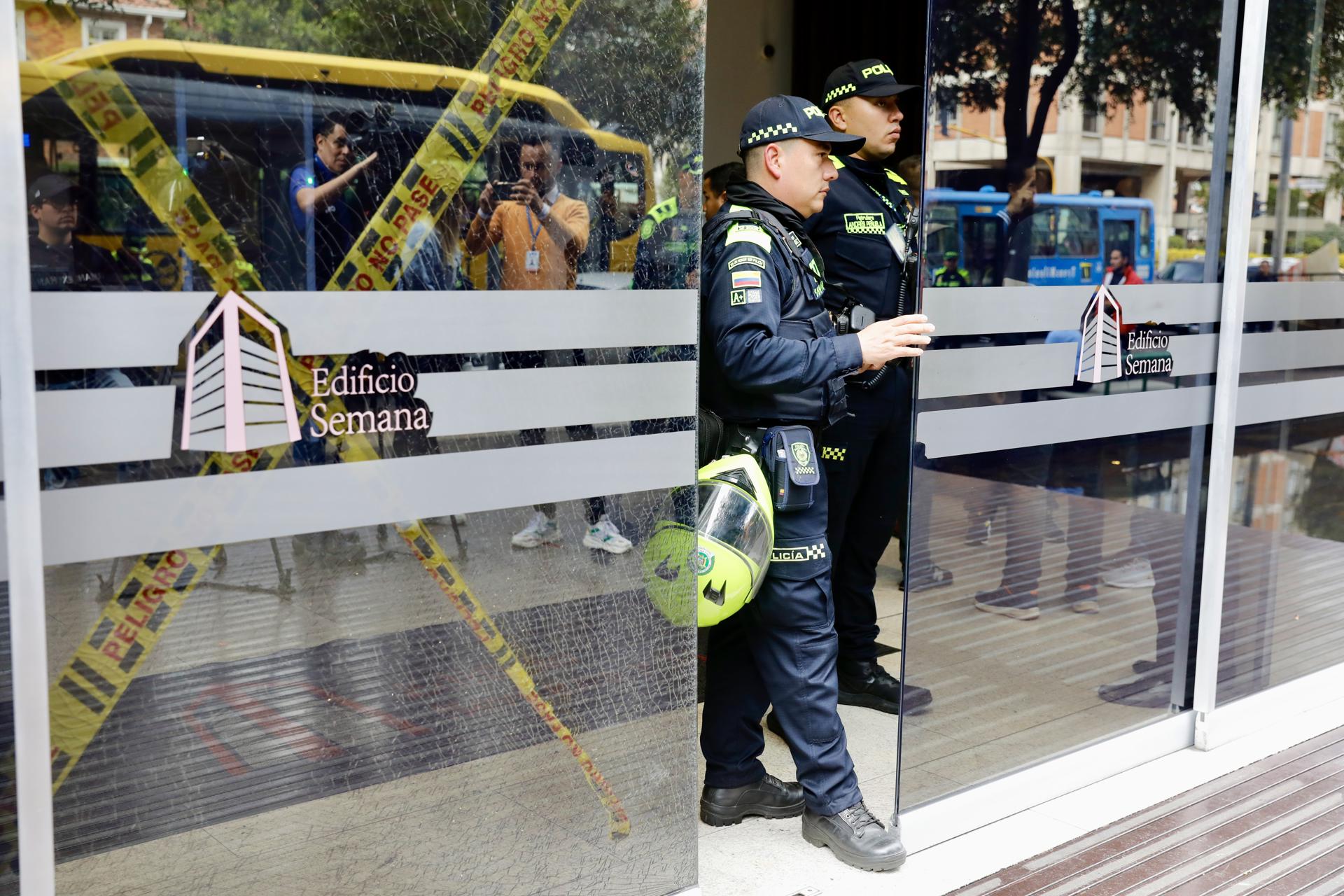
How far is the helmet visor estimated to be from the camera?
105 inches

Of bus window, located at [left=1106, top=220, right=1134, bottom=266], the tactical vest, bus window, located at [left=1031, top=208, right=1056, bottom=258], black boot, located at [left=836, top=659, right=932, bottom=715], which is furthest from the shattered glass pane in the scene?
black boot, located at [left=836, top=659, right=932, bottom=715]

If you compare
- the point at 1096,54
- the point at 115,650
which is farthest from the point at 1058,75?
the point at 115,650

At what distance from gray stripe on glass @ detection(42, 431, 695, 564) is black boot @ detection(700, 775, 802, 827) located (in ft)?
3.42

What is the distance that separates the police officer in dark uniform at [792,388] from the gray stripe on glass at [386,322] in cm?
30

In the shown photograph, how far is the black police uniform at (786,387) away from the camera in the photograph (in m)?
2.71

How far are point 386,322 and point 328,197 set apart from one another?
22cm

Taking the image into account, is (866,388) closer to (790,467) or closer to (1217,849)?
(790,467)

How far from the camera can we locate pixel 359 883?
2.14m

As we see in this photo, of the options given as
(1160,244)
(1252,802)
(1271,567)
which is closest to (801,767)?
(1252,802)

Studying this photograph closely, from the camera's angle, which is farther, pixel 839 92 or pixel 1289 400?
pixel 1289 400

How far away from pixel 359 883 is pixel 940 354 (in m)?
1.74

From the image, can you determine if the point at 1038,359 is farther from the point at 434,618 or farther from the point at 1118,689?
the point at 434,618

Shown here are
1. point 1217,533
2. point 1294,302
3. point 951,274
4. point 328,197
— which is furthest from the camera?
point 1294,302

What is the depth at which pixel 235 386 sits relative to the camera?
186 cm
